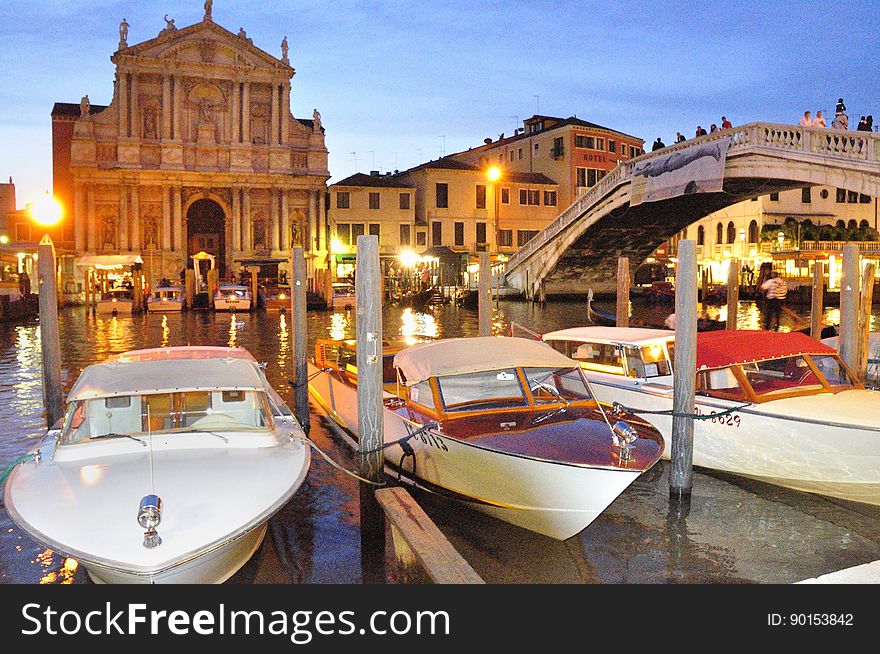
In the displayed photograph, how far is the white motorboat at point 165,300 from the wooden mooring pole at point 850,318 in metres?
28.2

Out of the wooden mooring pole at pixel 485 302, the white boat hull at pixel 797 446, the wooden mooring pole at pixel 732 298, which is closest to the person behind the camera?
the white boat hull at pixel 797 446

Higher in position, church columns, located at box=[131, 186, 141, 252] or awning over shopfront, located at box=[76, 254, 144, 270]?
church columns, located at box=[131, 186, 141, 252]

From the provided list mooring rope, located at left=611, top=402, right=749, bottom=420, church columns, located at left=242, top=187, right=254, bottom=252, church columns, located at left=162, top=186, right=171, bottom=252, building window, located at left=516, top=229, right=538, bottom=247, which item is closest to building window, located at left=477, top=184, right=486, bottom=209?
building window, located at left=516, top=229, right=538, bottom=247

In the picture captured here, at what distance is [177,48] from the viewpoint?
146 ft

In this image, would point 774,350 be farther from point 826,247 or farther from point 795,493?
point 826,247

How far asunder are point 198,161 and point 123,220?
5.08 m

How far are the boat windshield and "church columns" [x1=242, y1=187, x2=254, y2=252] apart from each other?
136 ft

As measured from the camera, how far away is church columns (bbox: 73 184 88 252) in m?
44.6

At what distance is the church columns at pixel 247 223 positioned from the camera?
155 ft

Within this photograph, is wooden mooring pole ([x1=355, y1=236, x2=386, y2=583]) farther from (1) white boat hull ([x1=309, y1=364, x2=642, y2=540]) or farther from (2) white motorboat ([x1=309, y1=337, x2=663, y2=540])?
(1) white boat hull ([x1=309, y1=364, x2=642, y2=540])

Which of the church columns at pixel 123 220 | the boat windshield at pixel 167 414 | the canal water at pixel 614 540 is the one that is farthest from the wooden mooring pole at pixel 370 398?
the church columns at pixel 123 220

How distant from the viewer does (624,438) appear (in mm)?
6617

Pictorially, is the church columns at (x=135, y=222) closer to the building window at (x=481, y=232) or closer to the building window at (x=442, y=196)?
the building window at (x=442, y=196)

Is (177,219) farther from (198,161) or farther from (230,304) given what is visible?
(230,304)
